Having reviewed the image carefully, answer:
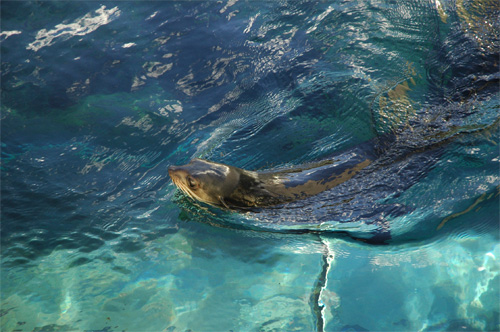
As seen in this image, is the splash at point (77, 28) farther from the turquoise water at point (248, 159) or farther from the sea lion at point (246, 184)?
the sea lion at point (246, 184)

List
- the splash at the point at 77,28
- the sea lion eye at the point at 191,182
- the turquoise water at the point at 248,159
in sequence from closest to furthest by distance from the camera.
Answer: the turquoise water at the point at 248,159, the sea lion eye at the point at 191,182, the splash at the point at 77,28

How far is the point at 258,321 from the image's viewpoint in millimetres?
3684

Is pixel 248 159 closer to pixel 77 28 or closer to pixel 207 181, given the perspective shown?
pixel 207 181

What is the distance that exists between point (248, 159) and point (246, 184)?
932 mm

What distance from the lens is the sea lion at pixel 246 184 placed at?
4.88m

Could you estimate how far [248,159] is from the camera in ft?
19.1

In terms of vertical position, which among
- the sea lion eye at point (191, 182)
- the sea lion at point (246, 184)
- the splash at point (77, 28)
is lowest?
the sea lion at point (246, 184)

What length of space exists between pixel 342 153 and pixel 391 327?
2.50 metres

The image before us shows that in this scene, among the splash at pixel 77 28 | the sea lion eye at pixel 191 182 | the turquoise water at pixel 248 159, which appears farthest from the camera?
the splash at pixel 77 28

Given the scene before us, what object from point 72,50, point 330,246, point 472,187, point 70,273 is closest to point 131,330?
point 70,273

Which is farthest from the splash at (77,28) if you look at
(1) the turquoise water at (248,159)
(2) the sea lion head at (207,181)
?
(2) the sea lion head at (207,181)

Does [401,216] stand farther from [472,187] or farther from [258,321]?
[258,321]

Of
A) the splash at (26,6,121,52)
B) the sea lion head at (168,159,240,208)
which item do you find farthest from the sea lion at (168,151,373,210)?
the splash at (26,6,121,52)

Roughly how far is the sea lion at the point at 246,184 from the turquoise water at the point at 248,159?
0.15 m
